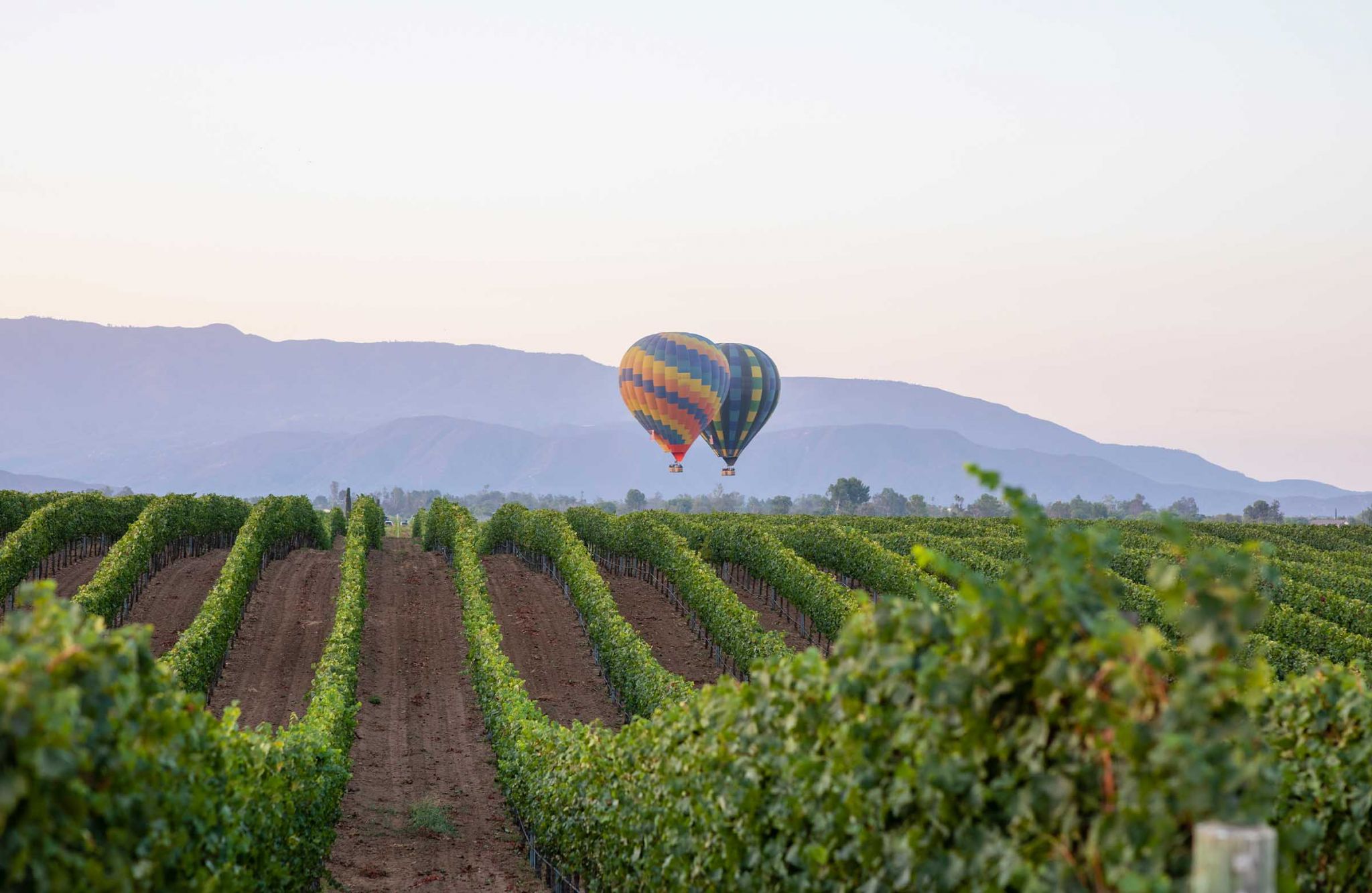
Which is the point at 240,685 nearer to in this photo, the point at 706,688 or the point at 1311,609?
the point at 706,688

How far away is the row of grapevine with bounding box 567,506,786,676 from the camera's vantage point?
36.2 meters

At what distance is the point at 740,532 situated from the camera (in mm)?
55844

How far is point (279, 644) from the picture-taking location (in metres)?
40.4

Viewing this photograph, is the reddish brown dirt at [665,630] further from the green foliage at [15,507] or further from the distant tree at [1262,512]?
the distant tree at [1262,512]

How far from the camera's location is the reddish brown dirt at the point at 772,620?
144 feet

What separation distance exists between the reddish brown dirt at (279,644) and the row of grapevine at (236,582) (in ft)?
1.99

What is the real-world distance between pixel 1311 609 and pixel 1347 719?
131ft

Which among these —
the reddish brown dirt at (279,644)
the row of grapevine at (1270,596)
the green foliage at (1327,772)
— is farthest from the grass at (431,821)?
the green foliage at (1327,772)

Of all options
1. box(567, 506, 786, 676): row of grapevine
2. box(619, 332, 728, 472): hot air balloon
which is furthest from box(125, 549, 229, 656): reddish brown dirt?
box(619, 332, 728, 472): hot air balloon

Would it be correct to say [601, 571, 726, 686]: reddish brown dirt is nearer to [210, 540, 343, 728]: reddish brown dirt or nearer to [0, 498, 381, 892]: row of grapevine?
[210, 540, 343, 728]: reddish brown dirt

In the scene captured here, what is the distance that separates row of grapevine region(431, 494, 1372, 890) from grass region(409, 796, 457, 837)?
551 inches

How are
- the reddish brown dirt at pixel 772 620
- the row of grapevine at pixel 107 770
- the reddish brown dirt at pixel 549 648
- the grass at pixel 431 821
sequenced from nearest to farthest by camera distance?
the row of grapevine at pixel 107 770, the grass at pixel 431 821, the reddish brown dirt at pixel 549 648, the reddish brown dirt at pixel 772 620

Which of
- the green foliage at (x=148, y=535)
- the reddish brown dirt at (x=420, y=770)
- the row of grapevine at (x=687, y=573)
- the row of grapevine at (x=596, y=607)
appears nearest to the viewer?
the reddish brown dirt at (x=420, y=770)

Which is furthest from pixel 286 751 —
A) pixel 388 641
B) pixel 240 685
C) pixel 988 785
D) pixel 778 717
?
pixel 388 641
